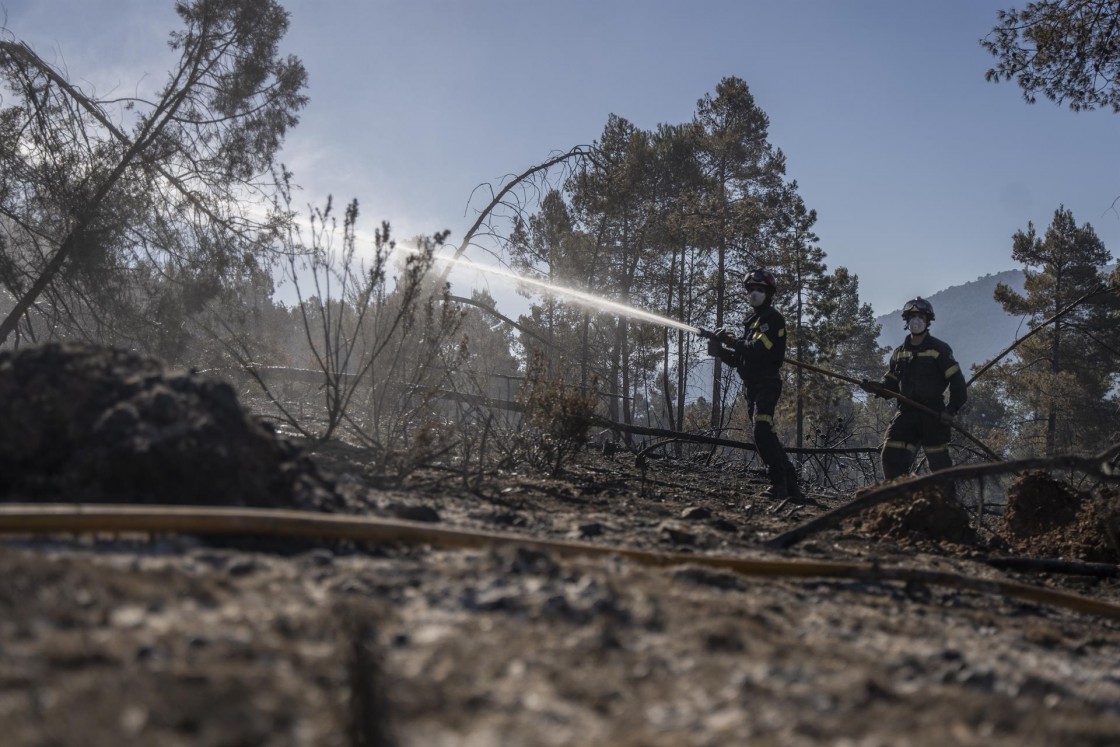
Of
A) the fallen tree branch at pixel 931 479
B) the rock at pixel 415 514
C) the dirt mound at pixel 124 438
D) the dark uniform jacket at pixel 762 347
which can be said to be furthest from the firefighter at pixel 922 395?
the dirt mound at pixel 124 438

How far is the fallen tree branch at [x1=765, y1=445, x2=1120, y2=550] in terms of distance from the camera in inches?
177

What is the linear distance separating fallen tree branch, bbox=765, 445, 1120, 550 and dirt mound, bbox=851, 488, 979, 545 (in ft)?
4.28

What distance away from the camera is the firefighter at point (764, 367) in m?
8.23

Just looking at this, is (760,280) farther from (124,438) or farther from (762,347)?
(124,438)

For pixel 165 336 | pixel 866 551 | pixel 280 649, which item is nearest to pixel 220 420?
pixel 280 649

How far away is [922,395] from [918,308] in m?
0.88

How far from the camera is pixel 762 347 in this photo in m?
8.27

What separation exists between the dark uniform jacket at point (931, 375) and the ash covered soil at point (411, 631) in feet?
15.6

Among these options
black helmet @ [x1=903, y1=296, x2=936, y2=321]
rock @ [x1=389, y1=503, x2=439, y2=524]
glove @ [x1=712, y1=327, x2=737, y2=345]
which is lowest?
rock @ [x1=389, y1=503, x2=439, y2=524]

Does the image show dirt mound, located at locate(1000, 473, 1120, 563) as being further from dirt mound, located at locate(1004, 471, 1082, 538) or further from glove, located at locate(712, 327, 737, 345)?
glove, located at locate(712, 327, 737, 345)

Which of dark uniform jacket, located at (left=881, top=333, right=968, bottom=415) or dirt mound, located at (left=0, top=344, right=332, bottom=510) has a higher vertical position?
dark uniform jacket, located at (left=881, top=333, right=968, bottom=415)

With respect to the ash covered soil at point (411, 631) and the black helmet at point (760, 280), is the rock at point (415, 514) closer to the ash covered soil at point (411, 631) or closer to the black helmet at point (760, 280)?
the ash covered soil at point (411, 631)

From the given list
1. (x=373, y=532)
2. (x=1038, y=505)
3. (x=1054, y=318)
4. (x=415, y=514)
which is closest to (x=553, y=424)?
(x=415, y=514)

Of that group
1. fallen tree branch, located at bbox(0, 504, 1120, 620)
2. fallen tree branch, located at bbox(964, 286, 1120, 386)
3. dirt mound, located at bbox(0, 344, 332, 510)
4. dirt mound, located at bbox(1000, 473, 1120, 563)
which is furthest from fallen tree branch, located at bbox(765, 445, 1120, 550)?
fallen tree branch, located at bbox(964, 286, 1120, 386)
